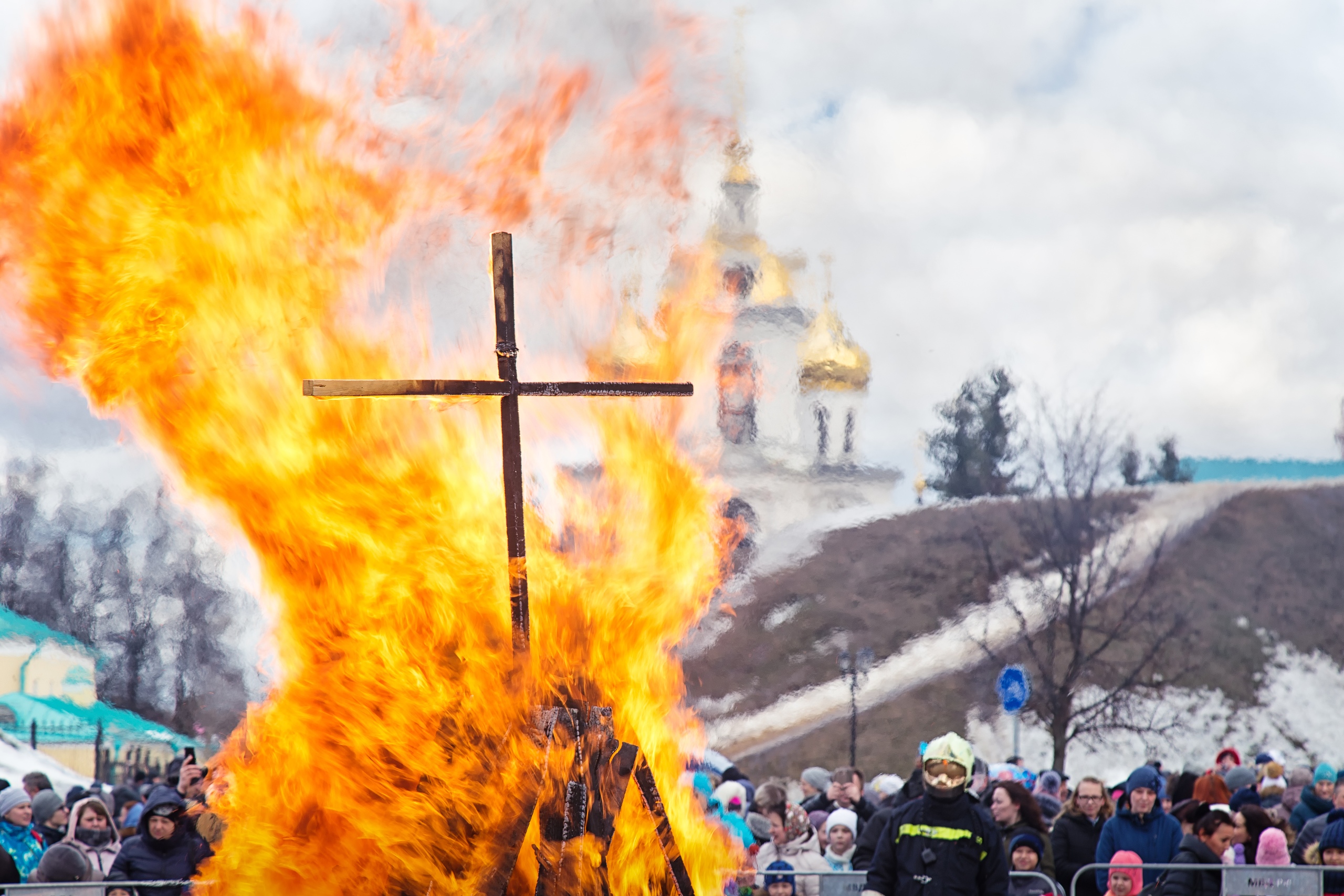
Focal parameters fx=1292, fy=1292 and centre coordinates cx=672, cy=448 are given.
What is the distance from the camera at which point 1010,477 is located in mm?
51281

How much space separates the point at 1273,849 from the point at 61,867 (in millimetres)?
7978

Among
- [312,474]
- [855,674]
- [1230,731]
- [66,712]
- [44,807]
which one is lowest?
[1230,731]

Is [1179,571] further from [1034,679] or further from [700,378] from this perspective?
[700,378]

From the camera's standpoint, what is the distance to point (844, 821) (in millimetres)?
9391

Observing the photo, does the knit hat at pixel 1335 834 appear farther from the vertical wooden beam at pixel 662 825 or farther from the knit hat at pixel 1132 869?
the vertical wooden beam at pixel 662 825

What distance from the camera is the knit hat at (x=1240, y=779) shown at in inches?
479

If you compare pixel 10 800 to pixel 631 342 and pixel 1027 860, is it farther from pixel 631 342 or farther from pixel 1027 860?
pixel 1027 860

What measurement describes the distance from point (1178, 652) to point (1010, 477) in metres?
11.9

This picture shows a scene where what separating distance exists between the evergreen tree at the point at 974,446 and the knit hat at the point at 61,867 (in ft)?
145

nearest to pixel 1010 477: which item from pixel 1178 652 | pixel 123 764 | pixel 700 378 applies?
pixel 1178 652

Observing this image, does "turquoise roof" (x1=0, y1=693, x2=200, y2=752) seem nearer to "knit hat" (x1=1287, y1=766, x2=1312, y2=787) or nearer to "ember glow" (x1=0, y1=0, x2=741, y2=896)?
"knit hat" (x1=1287, y1=766, x2=1312, y2=787)

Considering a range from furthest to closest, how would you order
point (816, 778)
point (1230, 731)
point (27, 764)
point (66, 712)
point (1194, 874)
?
point (1230, 731), point (66, 712), point (27, 764), point (816, 778), point (1194, 874)

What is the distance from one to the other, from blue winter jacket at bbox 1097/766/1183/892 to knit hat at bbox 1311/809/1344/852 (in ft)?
3.11

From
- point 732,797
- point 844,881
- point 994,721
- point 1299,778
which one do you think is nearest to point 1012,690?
point 1299,778
